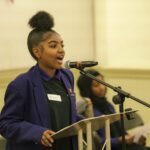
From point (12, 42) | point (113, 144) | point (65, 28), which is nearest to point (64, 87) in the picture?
point (113, 144)

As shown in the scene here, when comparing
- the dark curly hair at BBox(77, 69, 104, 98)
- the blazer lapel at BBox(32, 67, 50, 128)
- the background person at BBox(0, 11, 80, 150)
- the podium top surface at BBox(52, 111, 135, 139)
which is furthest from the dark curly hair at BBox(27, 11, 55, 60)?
the dark curly hair at BBox(77, 69, 104, 98)

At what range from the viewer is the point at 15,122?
6.04ft

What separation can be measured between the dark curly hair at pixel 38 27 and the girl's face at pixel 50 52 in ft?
0.09

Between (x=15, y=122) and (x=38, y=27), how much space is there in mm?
526

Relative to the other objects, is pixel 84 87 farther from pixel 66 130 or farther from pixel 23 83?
pixel 66 130

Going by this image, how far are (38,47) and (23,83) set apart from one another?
23 cm

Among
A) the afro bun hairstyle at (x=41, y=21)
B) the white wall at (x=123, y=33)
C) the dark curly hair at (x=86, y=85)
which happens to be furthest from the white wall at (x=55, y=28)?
the afro bun hairstyle at (x=41, y=21)

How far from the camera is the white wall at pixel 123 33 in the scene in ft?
13.4

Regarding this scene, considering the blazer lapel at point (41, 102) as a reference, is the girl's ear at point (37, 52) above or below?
above

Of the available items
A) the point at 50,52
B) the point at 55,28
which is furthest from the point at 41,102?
the point at 55,28

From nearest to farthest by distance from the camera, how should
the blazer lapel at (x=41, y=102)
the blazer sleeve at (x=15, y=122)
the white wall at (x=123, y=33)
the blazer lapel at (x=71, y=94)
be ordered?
the blazer sleeve at (x=15, y=122), the blazer lapel at (x=41, y=102), the blazer lapel at (x=71, y=94), the white wall at (x=123, y=33)

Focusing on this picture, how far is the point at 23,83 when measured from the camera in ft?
6.21

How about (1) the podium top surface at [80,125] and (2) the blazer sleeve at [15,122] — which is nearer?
(1) the podium top surface at [80,125]

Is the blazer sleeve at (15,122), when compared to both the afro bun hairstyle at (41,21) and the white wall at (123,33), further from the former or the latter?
the white wall at (123,33)
